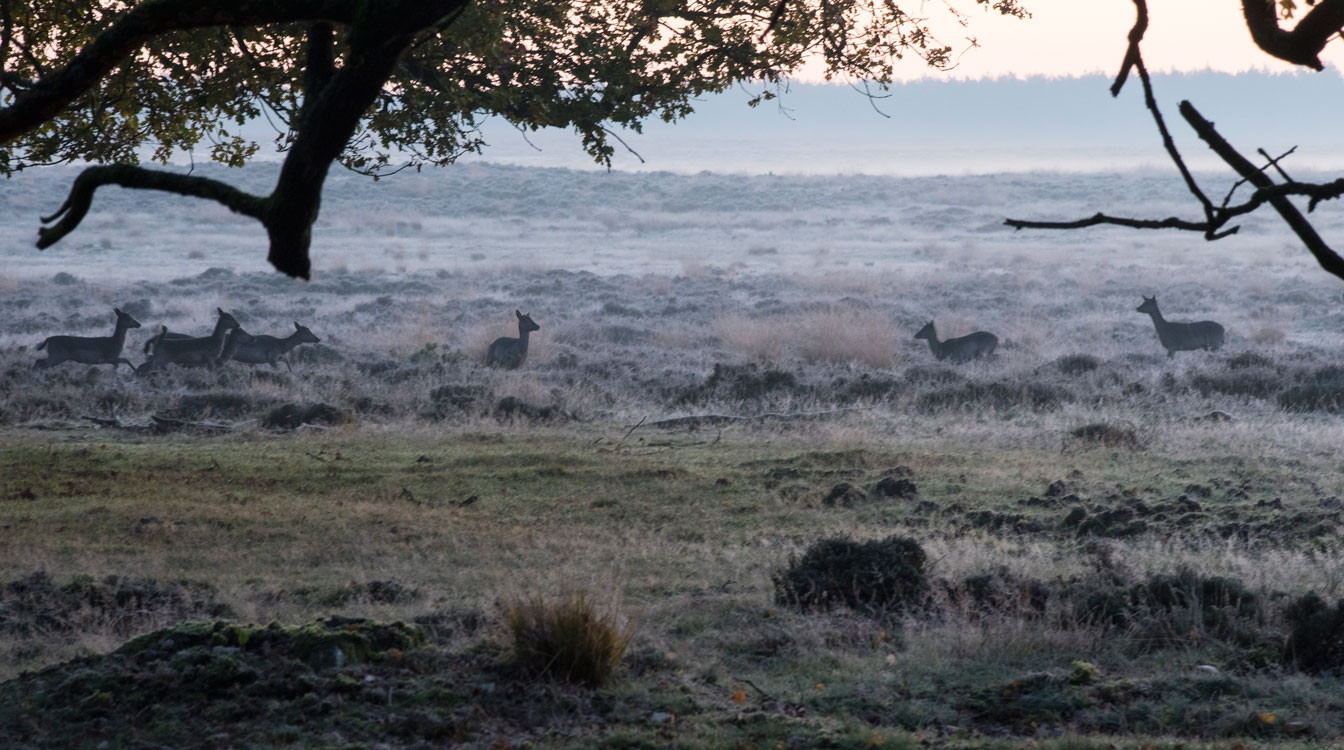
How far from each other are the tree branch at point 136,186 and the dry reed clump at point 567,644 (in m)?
2.35

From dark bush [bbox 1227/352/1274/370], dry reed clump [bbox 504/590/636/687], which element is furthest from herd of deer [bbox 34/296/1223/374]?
dry reed clump [bbox 504/590/636/687]

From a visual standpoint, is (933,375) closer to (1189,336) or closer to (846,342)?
(846,342)

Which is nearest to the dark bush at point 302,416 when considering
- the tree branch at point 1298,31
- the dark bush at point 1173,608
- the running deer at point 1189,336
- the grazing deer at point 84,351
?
the grazing deer at point 84,351

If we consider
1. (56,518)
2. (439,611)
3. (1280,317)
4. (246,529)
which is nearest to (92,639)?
(439,611)

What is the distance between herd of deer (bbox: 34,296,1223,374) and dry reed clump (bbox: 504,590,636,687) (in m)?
15.1

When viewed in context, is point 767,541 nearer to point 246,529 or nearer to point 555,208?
point 246,529

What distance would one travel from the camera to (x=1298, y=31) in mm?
3850

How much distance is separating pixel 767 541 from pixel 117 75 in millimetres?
6715

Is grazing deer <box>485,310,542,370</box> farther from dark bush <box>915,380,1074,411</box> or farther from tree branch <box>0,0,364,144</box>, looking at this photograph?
tree branch <box>0,0,364,144</box>

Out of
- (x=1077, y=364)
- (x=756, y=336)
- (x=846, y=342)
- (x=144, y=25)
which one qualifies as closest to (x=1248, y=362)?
(x=1077, y=364)

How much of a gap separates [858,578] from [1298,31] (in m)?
4.69

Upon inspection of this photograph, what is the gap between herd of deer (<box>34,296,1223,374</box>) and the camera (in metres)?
19.3

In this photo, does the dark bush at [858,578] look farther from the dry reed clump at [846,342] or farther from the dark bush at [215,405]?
the dry reed clump at [846,342]

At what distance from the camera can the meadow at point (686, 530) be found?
214 inches
